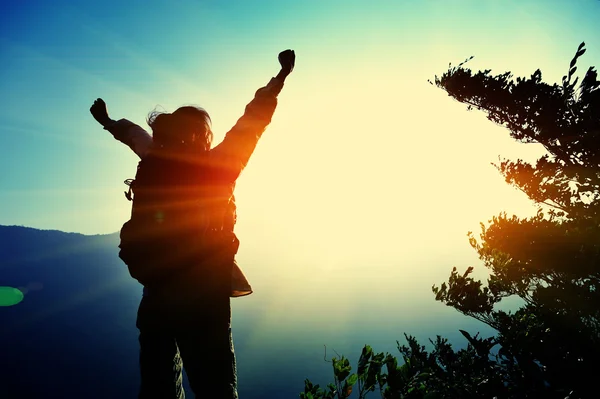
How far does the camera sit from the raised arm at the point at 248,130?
5.84ft

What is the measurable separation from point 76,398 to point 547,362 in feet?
389

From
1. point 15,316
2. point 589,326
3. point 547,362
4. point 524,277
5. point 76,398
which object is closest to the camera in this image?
point 547,362

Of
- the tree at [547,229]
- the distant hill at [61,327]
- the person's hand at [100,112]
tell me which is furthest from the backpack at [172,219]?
the distant hill at [61,327]

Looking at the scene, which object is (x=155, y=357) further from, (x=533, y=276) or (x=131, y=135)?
(x=533, y=276)

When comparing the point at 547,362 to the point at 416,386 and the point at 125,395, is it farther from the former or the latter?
the point at 125,395

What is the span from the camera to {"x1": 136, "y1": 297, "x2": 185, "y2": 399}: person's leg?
1.65m

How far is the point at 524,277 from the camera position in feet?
37.2

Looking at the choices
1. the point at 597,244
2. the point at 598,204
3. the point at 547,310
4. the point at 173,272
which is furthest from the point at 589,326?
the point at 173,272

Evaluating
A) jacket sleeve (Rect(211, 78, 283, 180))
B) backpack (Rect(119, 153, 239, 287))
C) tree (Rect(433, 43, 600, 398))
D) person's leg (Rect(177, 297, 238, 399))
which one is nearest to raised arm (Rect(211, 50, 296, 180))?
jacket sleeve (Rect(211, 78, 283, 180))

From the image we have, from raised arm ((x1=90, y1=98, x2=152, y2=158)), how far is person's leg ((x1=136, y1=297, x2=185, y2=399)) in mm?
1163

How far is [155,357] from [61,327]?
180m

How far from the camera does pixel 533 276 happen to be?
11.2 metres

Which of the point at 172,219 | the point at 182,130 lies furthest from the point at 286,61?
the point at 172,219

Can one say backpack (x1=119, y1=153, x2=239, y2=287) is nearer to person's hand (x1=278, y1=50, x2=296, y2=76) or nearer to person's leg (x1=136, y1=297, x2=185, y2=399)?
person's leg (x1=136, y1=297, x2=185, y2=399)
